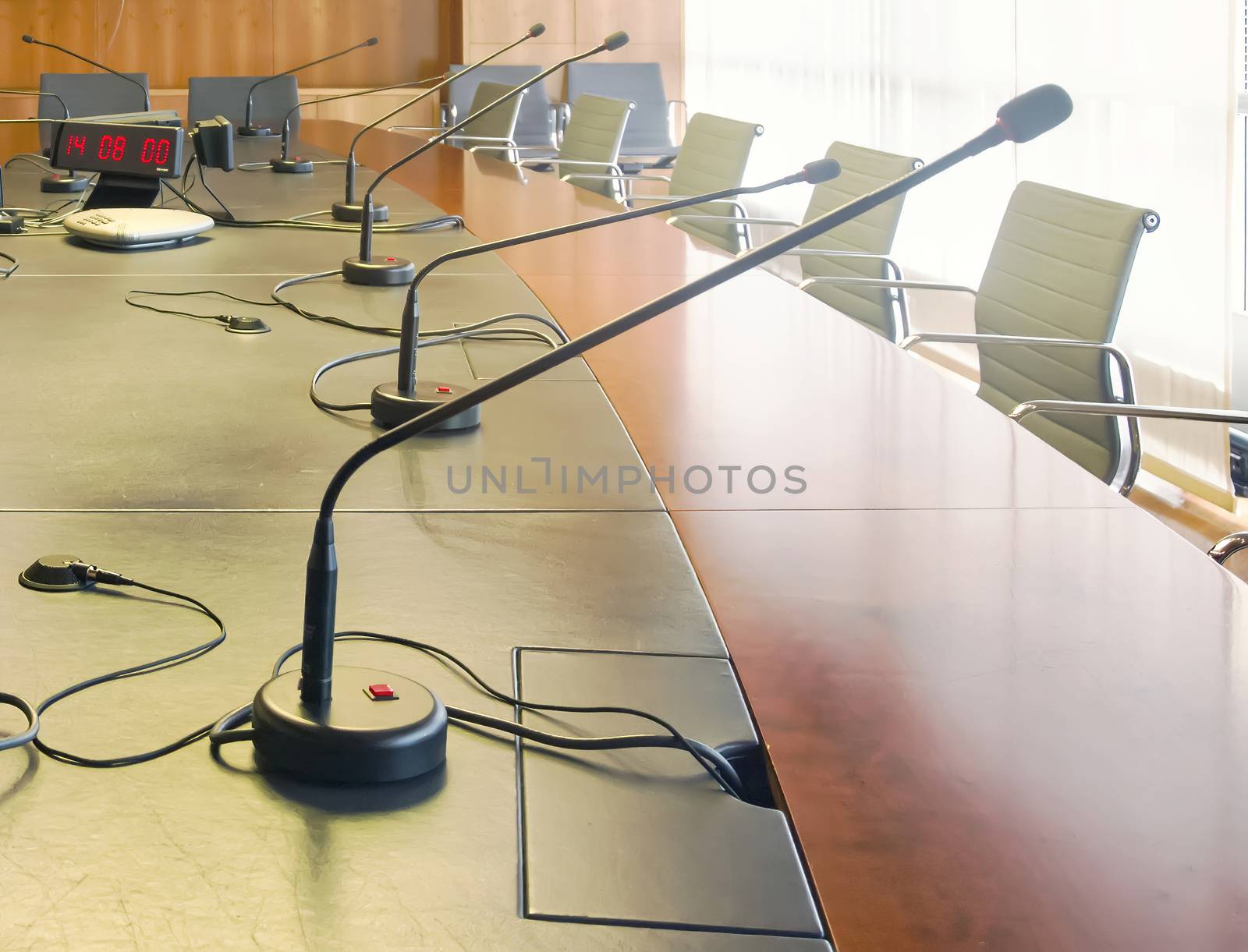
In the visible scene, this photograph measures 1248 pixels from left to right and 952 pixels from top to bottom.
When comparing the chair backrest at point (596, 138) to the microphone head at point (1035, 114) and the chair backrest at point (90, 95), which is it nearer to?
the chair backrest at point (90, 95)

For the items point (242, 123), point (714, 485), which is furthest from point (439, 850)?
point (242, 123)

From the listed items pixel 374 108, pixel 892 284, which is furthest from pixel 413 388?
pixel 374 108

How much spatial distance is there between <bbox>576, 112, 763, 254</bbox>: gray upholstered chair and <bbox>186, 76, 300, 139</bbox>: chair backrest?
233cm

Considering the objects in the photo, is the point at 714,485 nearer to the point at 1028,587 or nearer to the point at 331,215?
the point at 1028,587

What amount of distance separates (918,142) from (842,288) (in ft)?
5.75

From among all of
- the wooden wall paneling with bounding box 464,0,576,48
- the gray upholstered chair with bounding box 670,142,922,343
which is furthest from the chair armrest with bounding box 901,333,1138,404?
the wooden wall paneling with bounding box 464,0,576,48

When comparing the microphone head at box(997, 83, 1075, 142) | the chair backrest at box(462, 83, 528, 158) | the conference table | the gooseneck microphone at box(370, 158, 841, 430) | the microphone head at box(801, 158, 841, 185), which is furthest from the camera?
the chair backrest at box(462, 83, 528, 158)

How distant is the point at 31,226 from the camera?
267 cm

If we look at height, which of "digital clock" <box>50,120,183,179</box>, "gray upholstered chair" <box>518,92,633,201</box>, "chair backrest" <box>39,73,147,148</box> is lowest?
"digital clock" <box>50,120,183,179</box>

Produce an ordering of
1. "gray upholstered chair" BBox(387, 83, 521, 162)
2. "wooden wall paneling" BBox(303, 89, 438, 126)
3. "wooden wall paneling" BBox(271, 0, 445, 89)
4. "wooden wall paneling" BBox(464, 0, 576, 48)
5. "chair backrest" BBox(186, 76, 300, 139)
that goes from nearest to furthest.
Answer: "gray upholstered chair" BBox(387, 83, 521, 162) → "chair backrest" BBox(186, 76, 300, 139) → "wooden wall paneling" BBox(464, 0, 576, 48) → "wooden wall paneling" BBox(303, 89, 438, 126) → "wooden wall paneling" BBox(271, 0, 445, 89)

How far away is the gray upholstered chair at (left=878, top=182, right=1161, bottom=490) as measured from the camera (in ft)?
6.70

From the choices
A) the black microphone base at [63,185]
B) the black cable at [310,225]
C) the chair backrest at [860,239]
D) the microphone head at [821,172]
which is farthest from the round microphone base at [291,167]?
the microphone head at [821,172]

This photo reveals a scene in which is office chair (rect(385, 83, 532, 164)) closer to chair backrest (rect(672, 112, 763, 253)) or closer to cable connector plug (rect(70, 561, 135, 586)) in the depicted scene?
chair backrest (rect(672, 112, 763, 253))

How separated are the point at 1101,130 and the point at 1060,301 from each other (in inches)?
56.7
